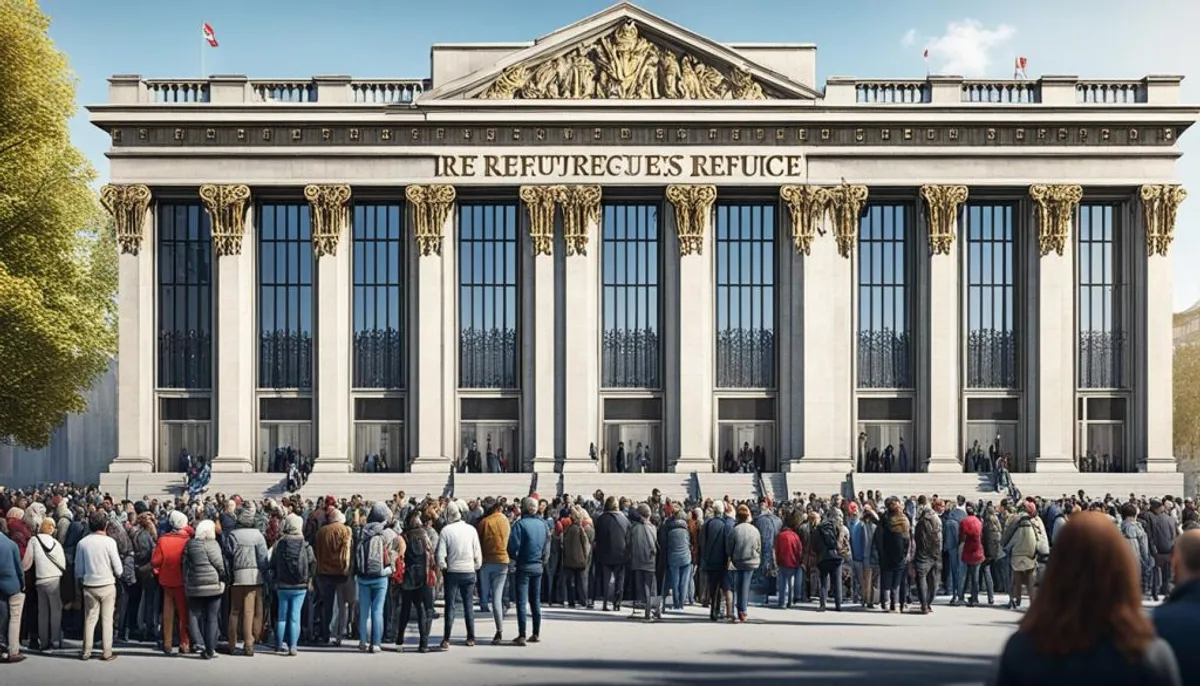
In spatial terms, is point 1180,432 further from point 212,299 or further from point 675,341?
point 212,299

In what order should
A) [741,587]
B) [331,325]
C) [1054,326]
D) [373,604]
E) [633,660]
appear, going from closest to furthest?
1. [633,660]
2. [373,604]
3. [741,587]
4. [1054,326]
5. [331,325]

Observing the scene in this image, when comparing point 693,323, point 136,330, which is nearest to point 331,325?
point 136,330

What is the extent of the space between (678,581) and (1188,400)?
7143 cm

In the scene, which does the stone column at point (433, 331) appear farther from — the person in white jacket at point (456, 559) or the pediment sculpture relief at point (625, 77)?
the person in white jacket at point (456, 559)

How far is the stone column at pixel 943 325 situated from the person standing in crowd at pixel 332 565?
36.2m

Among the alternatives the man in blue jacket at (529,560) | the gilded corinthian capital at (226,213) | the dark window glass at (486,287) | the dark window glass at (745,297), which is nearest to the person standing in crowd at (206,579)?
the man in blue jacket at (529,560)

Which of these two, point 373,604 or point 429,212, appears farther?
point 429,212

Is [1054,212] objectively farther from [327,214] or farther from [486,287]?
[327,214]

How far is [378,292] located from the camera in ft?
181

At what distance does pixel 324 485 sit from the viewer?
52156mm

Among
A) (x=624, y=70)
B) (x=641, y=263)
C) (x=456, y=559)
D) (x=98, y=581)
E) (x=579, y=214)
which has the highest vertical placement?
(x=624, y=70)

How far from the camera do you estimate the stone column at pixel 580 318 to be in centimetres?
5328

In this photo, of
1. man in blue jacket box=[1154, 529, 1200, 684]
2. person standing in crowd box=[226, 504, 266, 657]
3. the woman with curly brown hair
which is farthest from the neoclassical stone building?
the woman with curly brown hair

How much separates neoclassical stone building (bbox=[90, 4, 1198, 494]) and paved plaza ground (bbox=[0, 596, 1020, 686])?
98.9ft
